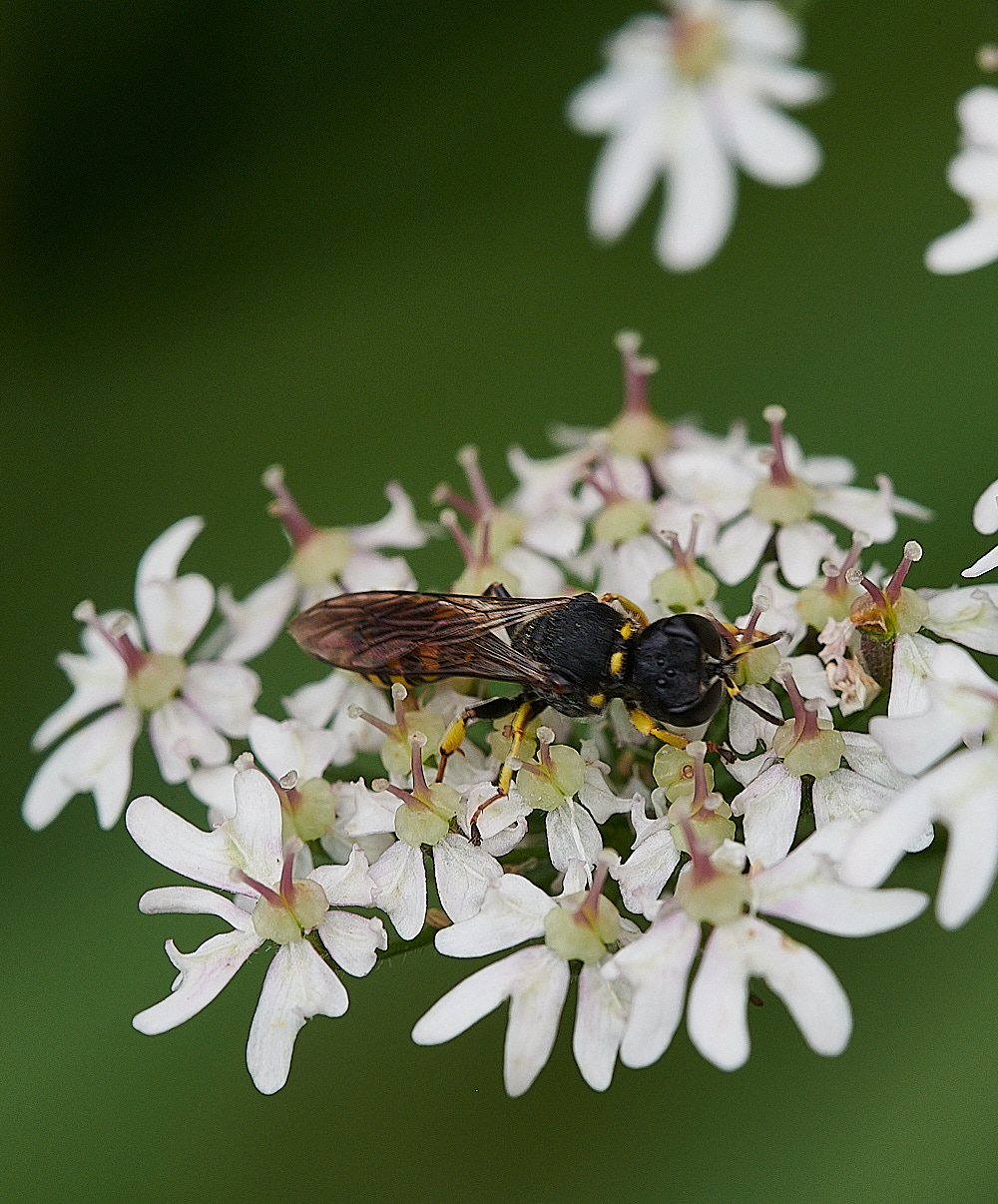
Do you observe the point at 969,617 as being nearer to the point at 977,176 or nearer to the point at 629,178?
the point at 977,176

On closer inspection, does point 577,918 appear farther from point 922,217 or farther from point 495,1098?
point 922,217

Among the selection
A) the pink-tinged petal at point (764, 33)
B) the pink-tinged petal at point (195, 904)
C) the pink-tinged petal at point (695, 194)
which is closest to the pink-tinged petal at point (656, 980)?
the pink-tinged petal at point (195, 904)

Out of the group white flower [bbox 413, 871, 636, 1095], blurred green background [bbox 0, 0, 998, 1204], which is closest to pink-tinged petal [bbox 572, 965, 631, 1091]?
white flower [bbox 413, 871, 636, 1095]

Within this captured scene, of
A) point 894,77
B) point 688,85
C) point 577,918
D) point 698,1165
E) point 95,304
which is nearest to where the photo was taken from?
point 577,918

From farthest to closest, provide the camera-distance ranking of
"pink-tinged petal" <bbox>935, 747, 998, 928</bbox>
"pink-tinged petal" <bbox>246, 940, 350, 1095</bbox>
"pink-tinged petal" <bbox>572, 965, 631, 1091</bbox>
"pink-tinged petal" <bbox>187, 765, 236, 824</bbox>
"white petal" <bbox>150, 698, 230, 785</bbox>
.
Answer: "white petal" <bbox>150, 698, 230, 785</bbox> → "pink-tinged petal" <bbox>187, 765, 236, 824</bbox> → "pink-tinged petal" <bbox>246, 940, 350, 1095</bbox> → "pink-tinged petal" <bbox>572, 965, 631, 1091</bbox> → "pink-tinged petal" <bbox>935, 747, 998, 928</bbox>

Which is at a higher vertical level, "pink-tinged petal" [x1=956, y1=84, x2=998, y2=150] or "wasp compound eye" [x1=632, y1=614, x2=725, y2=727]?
"pink-tinged petal" [x1=956, y1=84, x2=998, y2=150]

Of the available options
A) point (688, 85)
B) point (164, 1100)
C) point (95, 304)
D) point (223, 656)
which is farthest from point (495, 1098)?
point (95, 304)

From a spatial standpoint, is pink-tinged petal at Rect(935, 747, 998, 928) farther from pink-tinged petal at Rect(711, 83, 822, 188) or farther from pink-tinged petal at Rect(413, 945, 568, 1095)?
pink-tinged petal at Rect(711, 83, 822, 188)
